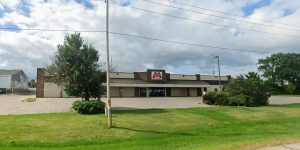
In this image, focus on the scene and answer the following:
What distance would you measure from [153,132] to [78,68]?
42.7 feet

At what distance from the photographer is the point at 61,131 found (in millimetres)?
19578

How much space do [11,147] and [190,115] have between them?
52.5 ft

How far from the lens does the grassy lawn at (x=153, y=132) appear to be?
1606 cm

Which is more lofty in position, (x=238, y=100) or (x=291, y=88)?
(x=291, y=88)

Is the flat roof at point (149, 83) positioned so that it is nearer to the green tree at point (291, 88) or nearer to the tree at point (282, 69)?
the green tree at point (291, 88)

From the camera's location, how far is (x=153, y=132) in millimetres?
20625

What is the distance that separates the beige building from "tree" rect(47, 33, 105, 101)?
29.2m

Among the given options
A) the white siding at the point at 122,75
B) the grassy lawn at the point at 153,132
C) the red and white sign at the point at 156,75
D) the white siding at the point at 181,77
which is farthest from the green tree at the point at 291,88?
the grassy lawn at the point at 153,132

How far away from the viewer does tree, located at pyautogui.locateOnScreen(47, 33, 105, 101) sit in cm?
3100

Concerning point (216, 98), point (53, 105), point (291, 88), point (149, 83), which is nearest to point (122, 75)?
point (149, 83)

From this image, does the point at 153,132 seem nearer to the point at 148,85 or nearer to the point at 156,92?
the point at 148,85

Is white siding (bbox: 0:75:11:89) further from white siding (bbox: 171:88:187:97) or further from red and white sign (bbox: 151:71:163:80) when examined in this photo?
white siding (bbox: 171:88:187:97)

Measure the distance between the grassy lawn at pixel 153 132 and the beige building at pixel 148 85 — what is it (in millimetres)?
37372

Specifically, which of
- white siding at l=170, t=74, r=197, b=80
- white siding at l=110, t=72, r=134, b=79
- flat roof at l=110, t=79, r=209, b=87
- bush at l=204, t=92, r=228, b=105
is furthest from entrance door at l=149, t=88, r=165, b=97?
bush at l=204, t=92, r=228, b=105
